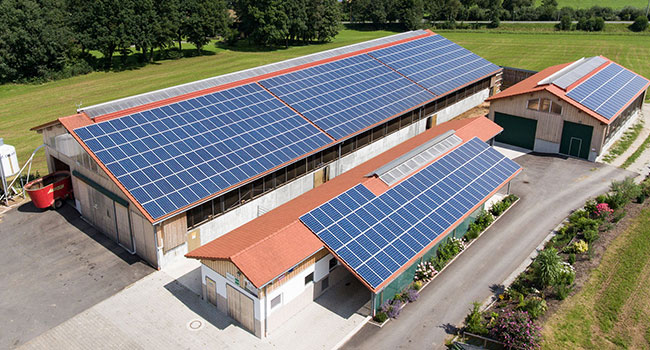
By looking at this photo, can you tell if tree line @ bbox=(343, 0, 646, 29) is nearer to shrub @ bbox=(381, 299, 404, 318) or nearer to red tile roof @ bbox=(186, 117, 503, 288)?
red tile roof @ bbox=(186, 117, 503, 288)

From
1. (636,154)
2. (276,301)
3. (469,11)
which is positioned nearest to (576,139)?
(636,154)

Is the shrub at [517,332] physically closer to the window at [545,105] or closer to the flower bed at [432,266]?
the flower bed at [432,266]

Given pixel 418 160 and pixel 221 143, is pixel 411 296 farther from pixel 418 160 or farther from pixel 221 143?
pixel 221 143

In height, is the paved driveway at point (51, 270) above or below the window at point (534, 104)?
below

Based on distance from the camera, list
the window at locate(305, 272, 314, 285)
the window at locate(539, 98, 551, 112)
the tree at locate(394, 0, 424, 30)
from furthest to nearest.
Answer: the tree at locate(394, 0, 424, 30) < the window at locate(539, 98, 551, 112) < the window at locate(305, 272, 314, 285)

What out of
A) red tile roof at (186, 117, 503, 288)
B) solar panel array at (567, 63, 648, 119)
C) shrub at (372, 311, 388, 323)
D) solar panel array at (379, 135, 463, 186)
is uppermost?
solar panel array at (567, 63, 648, 119)

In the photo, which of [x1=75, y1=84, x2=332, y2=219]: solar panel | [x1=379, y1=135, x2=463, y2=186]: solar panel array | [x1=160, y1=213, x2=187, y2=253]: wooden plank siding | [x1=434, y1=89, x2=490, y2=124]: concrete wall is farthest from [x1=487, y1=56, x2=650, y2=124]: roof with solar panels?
[x1=160, y1=213, x2=187, y2=253]: wooden plank siding

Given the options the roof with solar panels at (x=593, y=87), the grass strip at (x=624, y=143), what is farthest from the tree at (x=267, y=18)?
the grass strip at (x=624, y=143)
